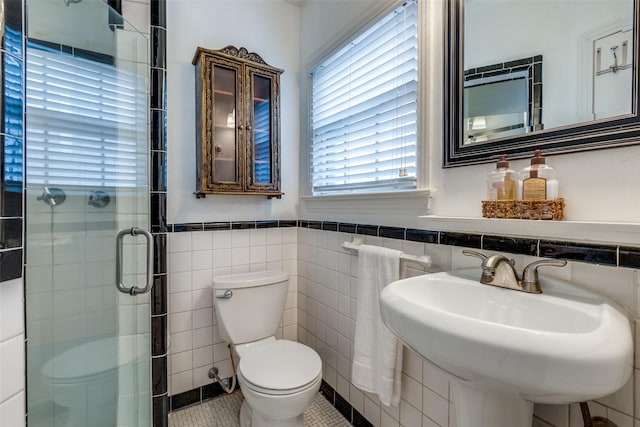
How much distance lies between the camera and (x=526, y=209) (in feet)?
2.81

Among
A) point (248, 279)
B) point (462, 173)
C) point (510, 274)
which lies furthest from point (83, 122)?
point (510, 274)

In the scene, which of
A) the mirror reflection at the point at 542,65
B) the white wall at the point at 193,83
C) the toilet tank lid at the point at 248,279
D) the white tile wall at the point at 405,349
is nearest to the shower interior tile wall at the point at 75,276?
the toilet tank lid at the point at 248,279

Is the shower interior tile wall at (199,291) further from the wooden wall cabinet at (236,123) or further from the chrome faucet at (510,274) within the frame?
the chrome faucet at (510,274)

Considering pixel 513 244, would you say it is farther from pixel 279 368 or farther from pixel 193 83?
pixel 193 83

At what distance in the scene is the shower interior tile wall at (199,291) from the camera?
1.69 m

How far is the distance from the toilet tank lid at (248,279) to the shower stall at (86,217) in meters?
0.39

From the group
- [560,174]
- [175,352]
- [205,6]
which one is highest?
[205,6]

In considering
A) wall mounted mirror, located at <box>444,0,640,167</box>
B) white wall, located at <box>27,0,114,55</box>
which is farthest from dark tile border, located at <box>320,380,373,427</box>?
white wall, located at <box>27,0,114,55</box>

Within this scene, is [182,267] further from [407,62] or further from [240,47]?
[407,62]

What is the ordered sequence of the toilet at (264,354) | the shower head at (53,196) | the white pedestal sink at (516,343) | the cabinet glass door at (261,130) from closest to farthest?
the white pedestal sink at (516,343) → the shower head at (53,196) → the toilet at (264,354) → the cabinet glass door at (261,130)

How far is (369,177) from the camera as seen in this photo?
1555 millimetres

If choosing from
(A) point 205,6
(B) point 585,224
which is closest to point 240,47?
(A) point 205,6

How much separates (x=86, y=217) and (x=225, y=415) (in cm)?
131

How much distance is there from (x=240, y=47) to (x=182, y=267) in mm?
1400
